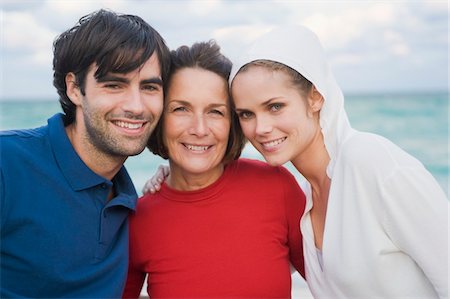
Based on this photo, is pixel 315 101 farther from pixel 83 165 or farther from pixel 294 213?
pixel 83 165

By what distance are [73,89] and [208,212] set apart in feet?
3.68

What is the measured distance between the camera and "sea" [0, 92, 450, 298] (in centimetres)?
1558

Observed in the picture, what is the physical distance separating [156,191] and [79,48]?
1.04m

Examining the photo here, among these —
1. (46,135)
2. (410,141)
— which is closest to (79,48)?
(46,135)

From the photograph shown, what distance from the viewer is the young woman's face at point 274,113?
3.20 meters

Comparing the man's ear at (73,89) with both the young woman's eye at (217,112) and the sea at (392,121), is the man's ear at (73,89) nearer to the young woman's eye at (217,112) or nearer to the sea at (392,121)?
the young woman's eye at (217,112)

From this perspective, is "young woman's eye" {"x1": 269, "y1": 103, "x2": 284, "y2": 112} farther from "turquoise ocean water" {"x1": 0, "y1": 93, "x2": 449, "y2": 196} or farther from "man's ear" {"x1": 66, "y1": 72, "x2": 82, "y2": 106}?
"turquoise ocean water" {"x1": 0, "y1": 93, "x2": 449, "y2": 196}

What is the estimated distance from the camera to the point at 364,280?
302 cm

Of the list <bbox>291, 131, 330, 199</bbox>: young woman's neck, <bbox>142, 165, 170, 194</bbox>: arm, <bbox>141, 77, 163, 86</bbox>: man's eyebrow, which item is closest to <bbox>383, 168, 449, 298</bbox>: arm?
<bbox>291, 131, 330, 199</bbox>: young woman's neck

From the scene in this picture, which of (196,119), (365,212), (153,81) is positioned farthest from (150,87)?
(365,212)

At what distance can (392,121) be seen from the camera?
24375 mm

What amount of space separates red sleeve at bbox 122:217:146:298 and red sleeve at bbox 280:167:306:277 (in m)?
0.97

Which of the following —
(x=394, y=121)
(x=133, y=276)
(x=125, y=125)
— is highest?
(x=394, y=121)

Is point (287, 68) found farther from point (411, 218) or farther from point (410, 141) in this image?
point (410, 141)
